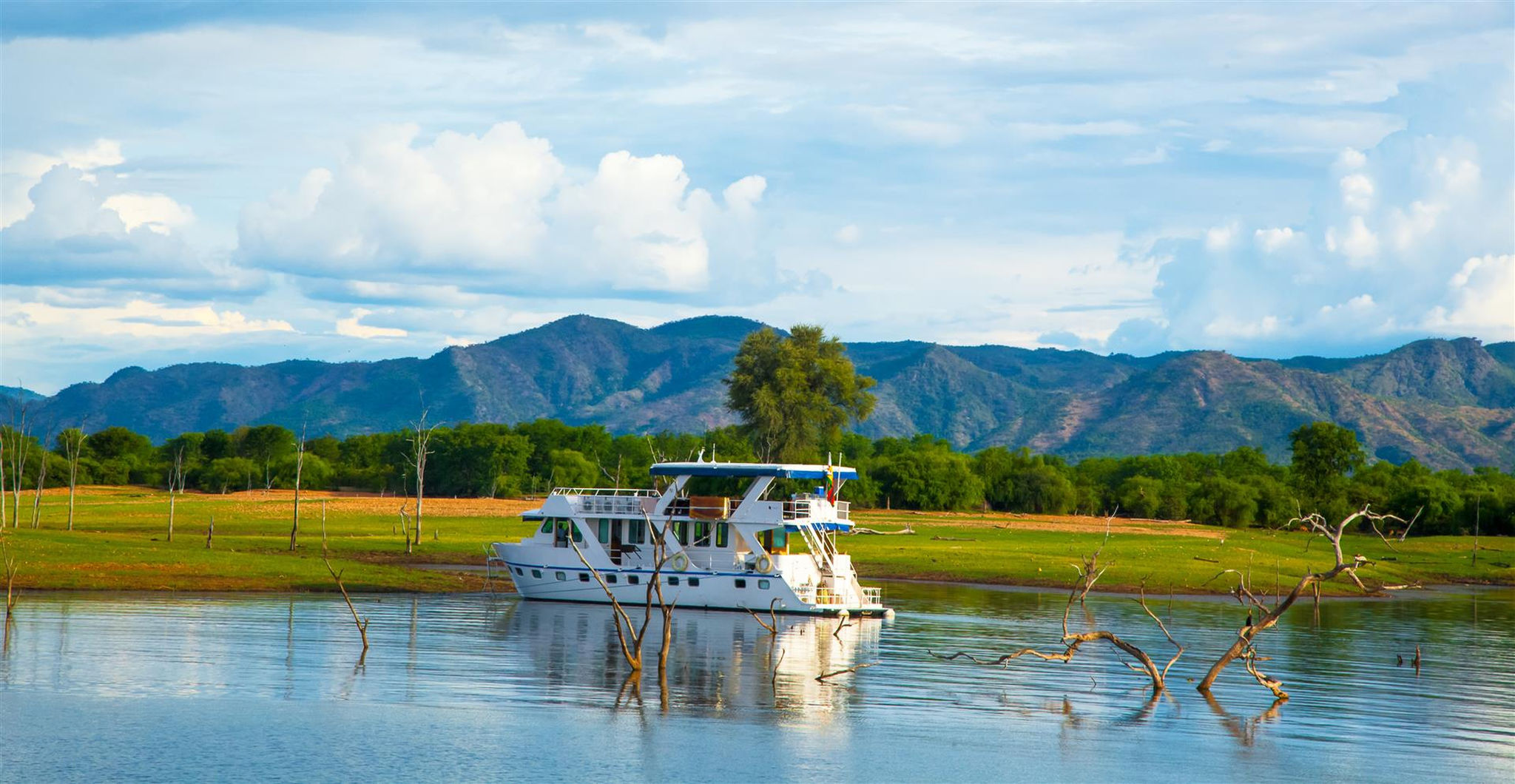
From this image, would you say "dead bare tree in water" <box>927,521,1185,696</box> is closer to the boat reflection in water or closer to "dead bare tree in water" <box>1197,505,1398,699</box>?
"dead bare tree in water" <box>1197,505,1398,699</box>

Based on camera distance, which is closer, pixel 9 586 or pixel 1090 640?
pixel 1090 640

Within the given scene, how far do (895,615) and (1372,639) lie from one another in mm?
20114

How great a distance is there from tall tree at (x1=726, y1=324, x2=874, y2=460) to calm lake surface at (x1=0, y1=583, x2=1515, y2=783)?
68.4 metres

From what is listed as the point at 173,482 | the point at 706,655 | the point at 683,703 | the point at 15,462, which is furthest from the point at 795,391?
the point at 683,703

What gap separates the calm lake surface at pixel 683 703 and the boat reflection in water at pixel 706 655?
17 cm

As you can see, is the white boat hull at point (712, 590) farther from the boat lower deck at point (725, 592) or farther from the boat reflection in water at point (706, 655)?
the boat reflection in water at point (706, 655)

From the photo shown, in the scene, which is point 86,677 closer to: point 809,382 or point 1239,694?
point 1239,694

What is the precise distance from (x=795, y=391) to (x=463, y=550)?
48255 mm

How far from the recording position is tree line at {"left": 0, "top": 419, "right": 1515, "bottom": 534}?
144 metres

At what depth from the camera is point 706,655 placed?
48.8m

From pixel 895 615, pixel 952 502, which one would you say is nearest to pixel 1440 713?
pixel 895 615

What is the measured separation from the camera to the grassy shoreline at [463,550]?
214 ft

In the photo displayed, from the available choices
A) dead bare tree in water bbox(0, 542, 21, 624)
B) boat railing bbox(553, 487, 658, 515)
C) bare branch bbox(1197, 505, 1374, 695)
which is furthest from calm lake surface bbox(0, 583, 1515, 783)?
boat railing bbox(553, 487, 658, 515)

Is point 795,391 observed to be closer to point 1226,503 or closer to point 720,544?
point 1226,503
